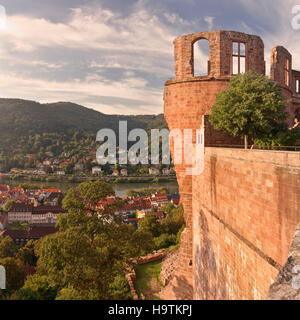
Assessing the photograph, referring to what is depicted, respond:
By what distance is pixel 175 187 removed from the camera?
235 ft

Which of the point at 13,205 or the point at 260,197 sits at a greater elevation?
the point at 260,197

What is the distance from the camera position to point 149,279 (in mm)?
15328

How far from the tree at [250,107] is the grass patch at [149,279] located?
8716 millimetres

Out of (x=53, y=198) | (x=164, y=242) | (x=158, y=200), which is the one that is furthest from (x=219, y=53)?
(x=53, y=198)

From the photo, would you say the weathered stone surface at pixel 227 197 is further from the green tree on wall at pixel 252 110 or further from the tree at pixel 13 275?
the tree at pixel 13 275

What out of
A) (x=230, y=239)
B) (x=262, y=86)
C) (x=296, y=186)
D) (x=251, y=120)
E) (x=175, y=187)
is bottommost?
(x=175, y=187)

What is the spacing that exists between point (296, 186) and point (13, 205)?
5045 cm

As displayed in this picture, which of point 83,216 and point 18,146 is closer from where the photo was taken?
point 83,216

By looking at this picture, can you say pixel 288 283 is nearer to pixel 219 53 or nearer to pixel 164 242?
pixel 219 53

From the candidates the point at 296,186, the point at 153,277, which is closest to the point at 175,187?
the point at 153,277

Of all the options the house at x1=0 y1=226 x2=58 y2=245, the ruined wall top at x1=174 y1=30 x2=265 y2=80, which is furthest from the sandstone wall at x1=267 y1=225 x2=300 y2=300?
the house at x1=0 y1=226 x2=58 y2=245

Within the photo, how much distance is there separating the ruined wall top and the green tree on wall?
1467 millimetres

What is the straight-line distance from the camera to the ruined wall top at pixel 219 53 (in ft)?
35.0
